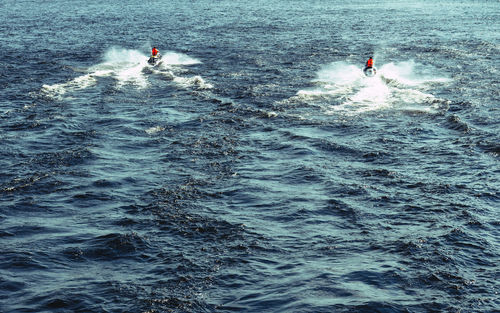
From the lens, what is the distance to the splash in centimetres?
4719

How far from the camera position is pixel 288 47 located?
73938 mm

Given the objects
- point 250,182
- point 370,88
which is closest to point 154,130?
point 250,182

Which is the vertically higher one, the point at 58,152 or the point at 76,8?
the point at 76,8

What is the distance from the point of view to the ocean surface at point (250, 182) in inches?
885

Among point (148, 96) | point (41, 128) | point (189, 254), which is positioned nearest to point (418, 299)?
point (189, 254)

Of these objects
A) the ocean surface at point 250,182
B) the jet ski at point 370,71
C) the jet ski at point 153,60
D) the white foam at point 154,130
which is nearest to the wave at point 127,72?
the ocean surface at point 250,182

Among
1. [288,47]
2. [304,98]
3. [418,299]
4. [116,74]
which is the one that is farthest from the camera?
[288,47]

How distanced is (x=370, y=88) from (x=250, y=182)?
76.4 ft

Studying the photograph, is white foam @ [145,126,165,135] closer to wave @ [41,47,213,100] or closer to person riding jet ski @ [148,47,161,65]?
wave @ [41,47,213,100]

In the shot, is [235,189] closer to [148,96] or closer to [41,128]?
[41,128]

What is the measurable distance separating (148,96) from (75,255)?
2779 centimetres

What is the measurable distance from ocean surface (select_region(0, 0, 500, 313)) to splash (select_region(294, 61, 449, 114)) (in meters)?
0.28

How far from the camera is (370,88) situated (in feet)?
171

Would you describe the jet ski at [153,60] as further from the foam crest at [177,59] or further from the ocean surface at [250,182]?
the foam crest at [177,59]
